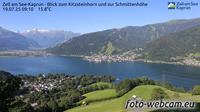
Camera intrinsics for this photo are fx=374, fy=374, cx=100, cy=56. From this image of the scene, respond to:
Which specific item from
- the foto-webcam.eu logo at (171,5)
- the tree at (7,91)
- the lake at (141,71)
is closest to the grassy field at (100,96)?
the lake at (141,71)

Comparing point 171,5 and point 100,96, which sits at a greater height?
point 171,5

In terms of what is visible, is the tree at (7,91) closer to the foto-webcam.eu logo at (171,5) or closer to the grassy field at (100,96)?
the foto-webcam.eu logo at (171,5)

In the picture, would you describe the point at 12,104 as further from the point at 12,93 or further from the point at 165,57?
the point at 165,57

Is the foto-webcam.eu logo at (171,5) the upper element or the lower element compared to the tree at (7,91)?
upper

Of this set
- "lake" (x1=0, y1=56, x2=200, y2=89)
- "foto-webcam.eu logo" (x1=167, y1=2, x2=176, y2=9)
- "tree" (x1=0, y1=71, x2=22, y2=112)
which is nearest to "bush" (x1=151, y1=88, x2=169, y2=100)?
"foto-webcam.eu logo" (x1=167, y1=2, x2=176, y2=9)

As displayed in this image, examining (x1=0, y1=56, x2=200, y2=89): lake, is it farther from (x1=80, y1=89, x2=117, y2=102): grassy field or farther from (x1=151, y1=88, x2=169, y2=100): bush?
(x1=151, y1=88, x2=169, y2=100): bush

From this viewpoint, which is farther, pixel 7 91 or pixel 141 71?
pixel 141 71

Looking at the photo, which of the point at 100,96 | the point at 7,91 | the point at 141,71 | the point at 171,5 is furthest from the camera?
the point at 141,71

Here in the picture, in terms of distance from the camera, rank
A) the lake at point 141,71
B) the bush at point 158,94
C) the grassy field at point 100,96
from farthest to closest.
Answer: the lake at point 141,71
the grassy field at point 100,96
the bush at point 158,94

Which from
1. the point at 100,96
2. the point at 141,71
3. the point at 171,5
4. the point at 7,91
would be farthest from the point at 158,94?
the point at 141,71

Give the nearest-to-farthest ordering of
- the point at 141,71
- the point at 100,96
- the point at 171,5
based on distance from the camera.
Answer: the point at 171,5 → the point at 100,96 → the point at 141,71

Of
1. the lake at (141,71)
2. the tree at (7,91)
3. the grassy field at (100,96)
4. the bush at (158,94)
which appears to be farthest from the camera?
the lake at (141,71)

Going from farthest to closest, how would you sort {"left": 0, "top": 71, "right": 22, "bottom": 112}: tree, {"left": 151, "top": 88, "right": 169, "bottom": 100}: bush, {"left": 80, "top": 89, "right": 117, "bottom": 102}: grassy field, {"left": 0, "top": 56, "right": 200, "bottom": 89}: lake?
{"left": 0, "top": 56, "right": 200, "bottom": 89}: lake
{"left": 80, "top": 89, "right": 117, "bottom": 102}: grassy field
{"left": 151, "top": 88, "right": 169, "bottom": 100}: bush
{"left": 0, "top": 71, "right": 22, "bottom": 112}: tree

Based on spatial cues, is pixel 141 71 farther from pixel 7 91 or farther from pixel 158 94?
pixel 7 91
